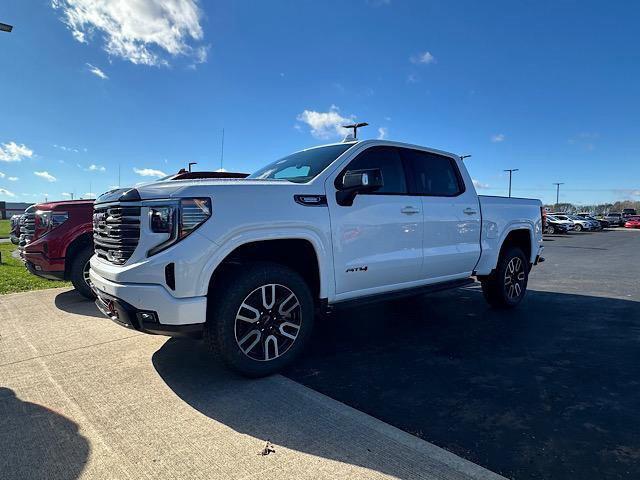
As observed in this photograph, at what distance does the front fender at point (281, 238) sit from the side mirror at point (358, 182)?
436mm

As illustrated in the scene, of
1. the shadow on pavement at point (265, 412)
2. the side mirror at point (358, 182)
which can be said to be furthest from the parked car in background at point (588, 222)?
the shadow on pavement at point (265, 412)

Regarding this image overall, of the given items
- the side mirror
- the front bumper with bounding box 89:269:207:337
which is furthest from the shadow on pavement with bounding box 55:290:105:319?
the side mirror

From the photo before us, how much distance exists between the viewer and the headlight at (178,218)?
301 cm

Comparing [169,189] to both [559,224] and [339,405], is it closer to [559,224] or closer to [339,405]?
[339,405]

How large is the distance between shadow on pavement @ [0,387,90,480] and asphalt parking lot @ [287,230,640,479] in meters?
1.64

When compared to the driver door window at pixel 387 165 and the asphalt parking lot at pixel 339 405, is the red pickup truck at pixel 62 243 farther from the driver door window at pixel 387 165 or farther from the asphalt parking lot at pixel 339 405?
the driver door window at pixel 387 165

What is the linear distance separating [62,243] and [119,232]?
3.26 meters

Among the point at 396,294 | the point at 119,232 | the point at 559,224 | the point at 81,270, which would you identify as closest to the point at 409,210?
the point at 396,294

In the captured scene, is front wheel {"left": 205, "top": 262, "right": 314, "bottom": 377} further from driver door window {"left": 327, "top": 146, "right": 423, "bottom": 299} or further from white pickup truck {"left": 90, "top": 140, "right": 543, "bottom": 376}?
driver door window {"left": 327, "top": 146, "right": 423, "bottom": 299}

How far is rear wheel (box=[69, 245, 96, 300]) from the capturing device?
19.5 ft

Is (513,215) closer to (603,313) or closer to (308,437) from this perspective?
(603,313)

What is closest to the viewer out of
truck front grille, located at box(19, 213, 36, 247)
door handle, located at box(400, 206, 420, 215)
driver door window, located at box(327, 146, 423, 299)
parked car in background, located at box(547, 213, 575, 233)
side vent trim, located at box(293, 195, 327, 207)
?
side vent trim, located at box(293, 195, 327, 207)

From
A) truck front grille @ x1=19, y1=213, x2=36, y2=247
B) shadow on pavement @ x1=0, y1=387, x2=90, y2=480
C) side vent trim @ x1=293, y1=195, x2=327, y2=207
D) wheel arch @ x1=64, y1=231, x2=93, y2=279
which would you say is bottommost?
shadow on pavement @ x1=0, y1=387, x2=90, y2=480

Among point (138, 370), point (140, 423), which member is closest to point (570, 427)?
point (140, 423)
